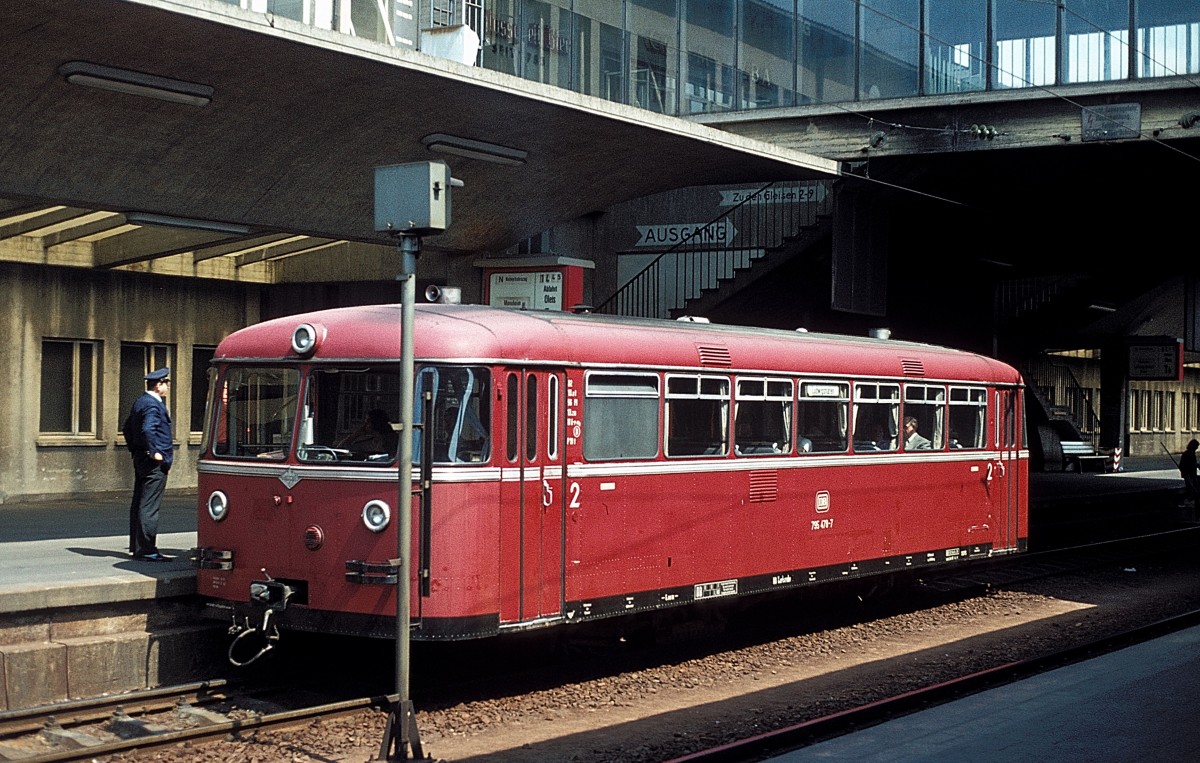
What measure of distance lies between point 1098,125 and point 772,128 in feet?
16.3

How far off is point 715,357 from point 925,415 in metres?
4.03

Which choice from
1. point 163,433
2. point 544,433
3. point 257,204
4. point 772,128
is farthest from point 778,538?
point 772,128

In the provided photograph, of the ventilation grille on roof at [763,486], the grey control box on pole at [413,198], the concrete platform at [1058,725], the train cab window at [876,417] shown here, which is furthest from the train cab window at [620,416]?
the train cab window at [876,417]

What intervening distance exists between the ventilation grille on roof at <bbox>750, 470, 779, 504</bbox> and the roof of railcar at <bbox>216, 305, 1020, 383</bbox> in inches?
36.3

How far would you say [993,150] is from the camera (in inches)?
843

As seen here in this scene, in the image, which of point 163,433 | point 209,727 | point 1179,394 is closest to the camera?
point 209,727

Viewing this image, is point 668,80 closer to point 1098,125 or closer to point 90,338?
point 1098,125

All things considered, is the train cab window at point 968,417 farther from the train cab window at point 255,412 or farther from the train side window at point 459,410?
the train cab window at point 255,412

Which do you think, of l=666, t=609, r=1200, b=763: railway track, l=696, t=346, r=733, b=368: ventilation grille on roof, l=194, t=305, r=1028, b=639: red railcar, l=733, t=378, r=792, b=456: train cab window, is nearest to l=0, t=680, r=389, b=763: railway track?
l=194, t=305, r=1028, b=639: red railcar

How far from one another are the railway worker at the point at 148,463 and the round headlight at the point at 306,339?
2235 millimetres

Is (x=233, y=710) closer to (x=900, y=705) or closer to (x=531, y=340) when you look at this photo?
(x=531, y=340)

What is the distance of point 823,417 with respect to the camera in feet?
45.4

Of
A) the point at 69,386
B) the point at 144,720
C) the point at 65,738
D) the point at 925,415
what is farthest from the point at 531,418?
the point at 69,386

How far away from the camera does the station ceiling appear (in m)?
13.5
